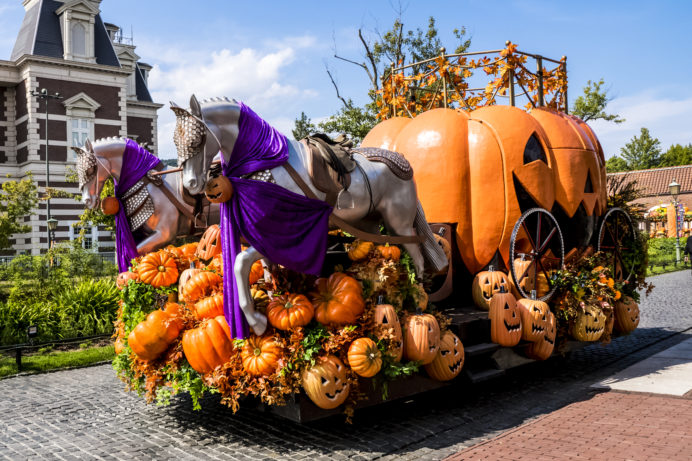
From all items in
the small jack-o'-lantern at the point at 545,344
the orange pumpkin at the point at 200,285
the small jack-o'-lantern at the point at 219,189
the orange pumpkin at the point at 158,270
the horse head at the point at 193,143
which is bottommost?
the small jack-o'-lantern at the point at 545,344

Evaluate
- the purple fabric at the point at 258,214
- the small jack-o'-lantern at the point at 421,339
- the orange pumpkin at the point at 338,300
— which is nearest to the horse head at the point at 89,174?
the purple fabric at the point at 258,214

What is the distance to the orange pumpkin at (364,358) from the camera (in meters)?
4.90

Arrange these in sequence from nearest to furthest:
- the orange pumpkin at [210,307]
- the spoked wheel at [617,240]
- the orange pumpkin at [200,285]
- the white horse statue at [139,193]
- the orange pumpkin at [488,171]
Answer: the orange pumpkin at [210,307] → the orange pumpkin at [200,285] → the white horse statue at [139,193] → the orange pumpkin at [488,171] → the spoked wheel at [617,240]

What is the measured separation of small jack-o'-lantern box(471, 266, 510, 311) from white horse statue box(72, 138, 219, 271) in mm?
3295

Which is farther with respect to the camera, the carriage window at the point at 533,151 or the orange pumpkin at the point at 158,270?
the carriage window at the point at 533,151

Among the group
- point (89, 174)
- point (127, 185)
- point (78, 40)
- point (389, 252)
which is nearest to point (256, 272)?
point (389, 252)

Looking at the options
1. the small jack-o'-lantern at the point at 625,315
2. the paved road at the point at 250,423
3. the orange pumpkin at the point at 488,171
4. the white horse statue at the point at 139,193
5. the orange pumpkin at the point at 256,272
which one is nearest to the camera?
the paved road at the point at 250,423

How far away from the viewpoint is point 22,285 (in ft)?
40.4

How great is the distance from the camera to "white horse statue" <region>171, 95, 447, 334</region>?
15.6 ft

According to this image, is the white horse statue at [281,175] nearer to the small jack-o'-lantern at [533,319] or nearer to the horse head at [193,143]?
the horse head at [193,143]

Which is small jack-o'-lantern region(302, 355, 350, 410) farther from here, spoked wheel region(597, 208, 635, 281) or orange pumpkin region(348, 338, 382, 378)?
spoked wheel region(597, 208, 635, 281)

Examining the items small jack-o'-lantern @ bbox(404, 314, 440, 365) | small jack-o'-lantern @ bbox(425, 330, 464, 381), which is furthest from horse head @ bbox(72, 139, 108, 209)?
small jack-o'-lantern @ bbox(425, 330, 464, 381)

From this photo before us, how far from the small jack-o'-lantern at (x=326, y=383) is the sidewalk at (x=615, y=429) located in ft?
3.27

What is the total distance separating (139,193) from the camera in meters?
6.81
